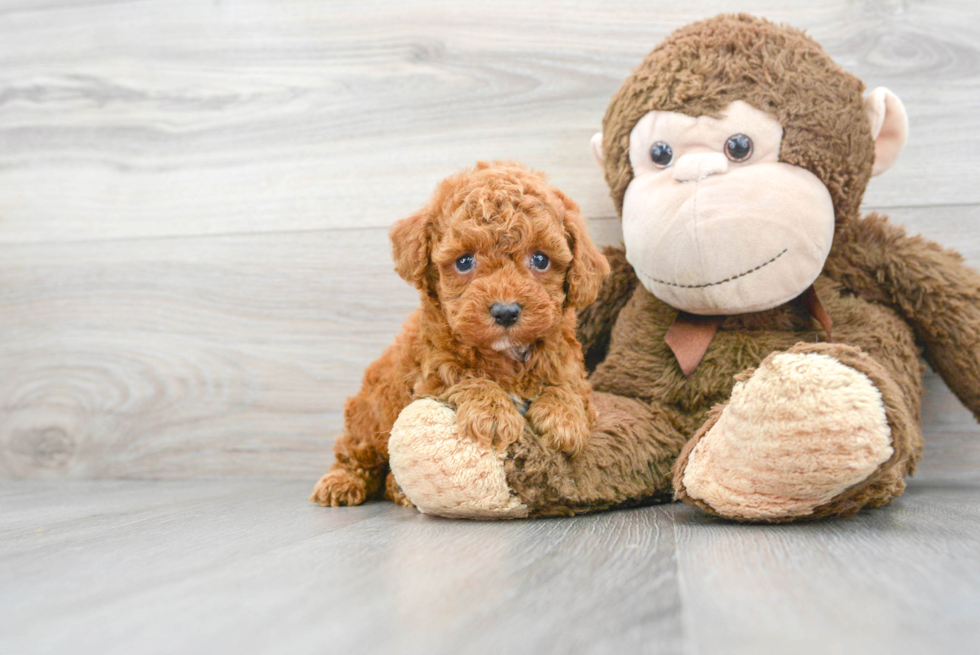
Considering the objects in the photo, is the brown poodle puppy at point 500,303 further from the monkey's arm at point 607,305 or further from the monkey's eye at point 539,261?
the monkey's arm at point 607,305

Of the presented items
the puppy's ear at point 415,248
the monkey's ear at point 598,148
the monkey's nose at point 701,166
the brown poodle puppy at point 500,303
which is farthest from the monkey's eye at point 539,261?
the monkey's ear at point 598,148

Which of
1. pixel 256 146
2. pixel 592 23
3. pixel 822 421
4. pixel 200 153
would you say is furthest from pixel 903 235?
pixel 200 153

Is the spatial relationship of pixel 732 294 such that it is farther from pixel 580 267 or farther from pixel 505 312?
pixel 505 312

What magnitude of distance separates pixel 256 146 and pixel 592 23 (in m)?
0.66

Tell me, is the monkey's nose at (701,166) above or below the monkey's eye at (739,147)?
below

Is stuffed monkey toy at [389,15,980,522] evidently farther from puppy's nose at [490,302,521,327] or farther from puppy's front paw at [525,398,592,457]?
puppy's nose at [490,302,521,327]

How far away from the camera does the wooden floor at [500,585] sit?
1.57 ft

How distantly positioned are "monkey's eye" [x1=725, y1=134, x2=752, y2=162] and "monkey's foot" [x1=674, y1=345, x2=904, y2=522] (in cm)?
32

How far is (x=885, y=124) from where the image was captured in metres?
1.02

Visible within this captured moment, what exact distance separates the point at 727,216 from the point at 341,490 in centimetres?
64

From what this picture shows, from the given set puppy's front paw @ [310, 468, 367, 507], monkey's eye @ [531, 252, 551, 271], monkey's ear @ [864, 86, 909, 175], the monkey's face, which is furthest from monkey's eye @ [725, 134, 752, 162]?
puppy's front paw @ [310, 468, 367, 507]

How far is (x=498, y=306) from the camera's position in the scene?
2.67ft

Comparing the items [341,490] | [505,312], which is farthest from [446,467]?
[341,490]

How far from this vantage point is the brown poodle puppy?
0.83 m
